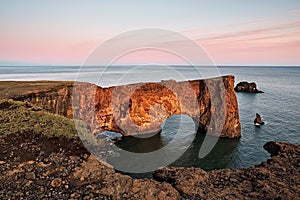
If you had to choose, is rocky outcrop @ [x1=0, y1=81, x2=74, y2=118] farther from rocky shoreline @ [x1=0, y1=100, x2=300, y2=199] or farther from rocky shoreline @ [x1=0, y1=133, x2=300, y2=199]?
rocky shoreline @ [x1=0, y1=133, x2=300, y2=199]

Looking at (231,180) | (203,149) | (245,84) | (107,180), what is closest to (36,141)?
(107,180)

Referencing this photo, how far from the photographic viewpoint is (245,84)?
110 meters

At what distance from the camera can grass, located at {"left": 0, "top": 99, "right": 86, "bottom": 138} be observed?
51.6 feet

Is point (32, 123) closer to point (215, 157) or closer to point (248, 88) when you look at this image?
point (215, 157)

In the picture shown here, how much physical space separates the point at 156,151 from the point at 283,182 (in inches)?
901

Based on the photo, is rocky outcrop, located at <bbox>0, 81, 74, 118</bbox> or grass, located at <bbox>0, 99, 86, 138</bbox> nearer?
grass, located at <bbox>0, 99, 86, 138</bbox>

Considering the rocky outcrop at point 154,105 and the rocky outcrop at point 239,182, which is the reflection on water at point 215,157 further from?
the rocky outcrop at point 239,182

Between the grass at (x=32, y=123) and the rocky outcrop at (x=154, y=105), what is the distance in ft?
65.8

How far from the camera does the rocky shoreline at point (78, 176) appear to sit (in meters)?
11.3

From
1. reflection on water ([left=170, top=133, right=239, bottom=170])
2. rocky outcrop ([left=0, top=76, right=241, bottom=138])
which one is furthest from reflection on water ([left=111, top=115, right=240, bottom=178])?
rocky outcrop ([left=0, top=76, right=241, bottom=138])

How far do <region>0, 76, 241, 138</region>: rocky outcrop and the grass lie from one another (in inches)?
790

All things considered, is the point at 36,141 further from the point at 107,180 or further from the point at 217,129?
the point at 217,129

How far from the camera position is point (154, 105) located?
46.5 m

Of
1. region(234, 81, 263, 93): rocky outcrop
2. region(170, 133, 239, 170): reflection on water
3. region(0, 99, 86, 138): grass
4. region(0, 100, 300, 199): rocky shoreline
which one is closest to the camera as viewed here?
region(0, 100, 300, 199): rocky shoreline
